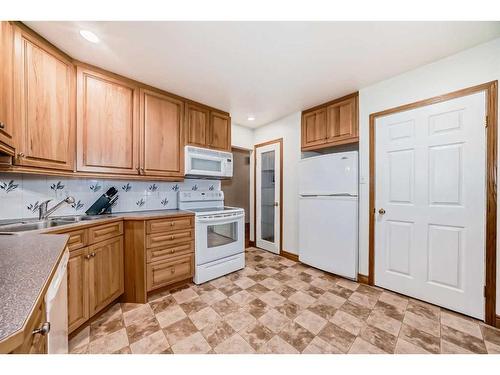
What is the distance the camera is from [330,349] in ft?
4.45

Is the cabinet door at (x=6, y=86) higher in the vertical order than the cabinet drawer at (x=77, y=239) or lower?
higher

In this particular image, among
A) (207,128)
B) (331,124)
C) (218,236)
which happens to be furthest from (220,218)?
(331,124)

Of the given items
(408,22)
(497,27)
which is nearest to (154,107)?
(408,22)

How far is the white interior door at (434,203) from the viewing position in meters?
1.64

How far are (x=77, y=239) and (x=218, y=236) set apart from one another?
1.37 m

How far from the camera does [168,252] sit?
2.08 metres

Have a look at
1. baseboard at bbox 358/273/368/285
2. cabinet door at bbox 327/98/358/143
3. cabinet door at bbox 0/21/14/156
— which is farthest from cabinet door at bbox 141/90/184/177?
baseboard at bbox 358/273/368/285

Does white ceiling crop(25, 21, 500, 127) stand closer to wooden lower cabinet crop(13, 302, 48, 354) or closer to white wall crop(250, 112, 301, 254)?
white wall crop(250, 112, 301, 254)

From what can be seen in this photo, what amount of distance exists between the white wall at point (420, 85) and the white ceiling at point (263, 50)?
3.6 inches

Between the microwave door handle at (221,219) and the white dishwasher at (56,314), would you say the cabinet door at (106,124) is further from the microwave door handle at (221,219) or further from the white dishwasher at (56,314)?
the white dishwasher at (56,314)

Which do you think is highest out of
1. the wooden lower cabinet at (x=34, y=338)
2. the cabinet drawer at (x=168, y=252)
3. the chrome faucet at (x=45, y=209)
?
the chrome faucet at (x=45, y=209)

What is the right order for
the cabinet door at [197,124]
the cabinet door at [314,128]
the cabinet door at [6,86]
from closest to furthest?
the cabinet door at [6,86] → the cabinet door at [197,124] → the cabinet door at [314,128]

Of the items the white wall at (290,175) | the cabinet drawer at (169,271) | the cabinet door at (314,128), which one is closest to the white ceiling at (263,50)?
the cabinet door at (314,128)

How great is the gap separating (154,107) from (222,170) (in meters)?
1.10
